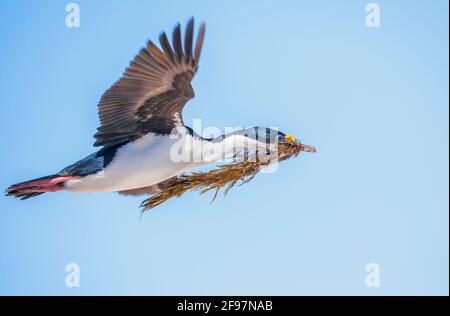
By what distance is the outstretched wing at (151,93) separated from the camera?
10102mm

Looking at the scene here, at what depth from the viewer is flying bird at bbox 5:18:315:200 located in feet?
33.1

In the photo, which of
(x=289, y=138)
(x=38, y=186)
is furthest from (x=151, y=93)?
(x=289, y=138)

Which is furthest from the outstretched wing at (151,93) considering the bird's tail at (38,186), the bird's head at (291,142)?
the bird's head at (291,142)

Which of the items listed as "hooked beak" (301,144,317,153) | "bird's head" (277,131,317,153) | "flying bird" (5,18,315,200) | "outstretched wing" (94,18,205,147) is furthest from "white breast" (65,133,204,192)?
"hooked beak" (301,144,317,153)

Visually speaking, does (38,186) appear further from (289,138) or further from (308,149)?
(308,149)

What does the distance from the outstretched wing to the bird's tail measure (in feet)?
2.41

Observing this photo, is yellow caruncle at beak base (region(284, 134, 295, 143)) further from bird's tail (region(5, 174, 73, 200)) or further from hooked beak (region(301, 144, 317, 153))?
bird's tail (region(5, 174, 73, 200))

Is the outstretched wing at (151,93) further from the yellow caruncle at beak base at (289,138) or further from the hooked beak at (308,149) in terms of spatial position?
the hooked beak at (308,149)

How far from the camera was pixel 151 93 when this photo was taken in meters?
10.6

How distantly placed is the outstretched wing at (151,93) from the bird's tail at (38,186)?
74 centimetres

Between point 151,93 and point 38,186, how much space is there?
1.94 metres

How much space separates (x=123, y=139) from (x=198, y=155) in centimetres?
124
